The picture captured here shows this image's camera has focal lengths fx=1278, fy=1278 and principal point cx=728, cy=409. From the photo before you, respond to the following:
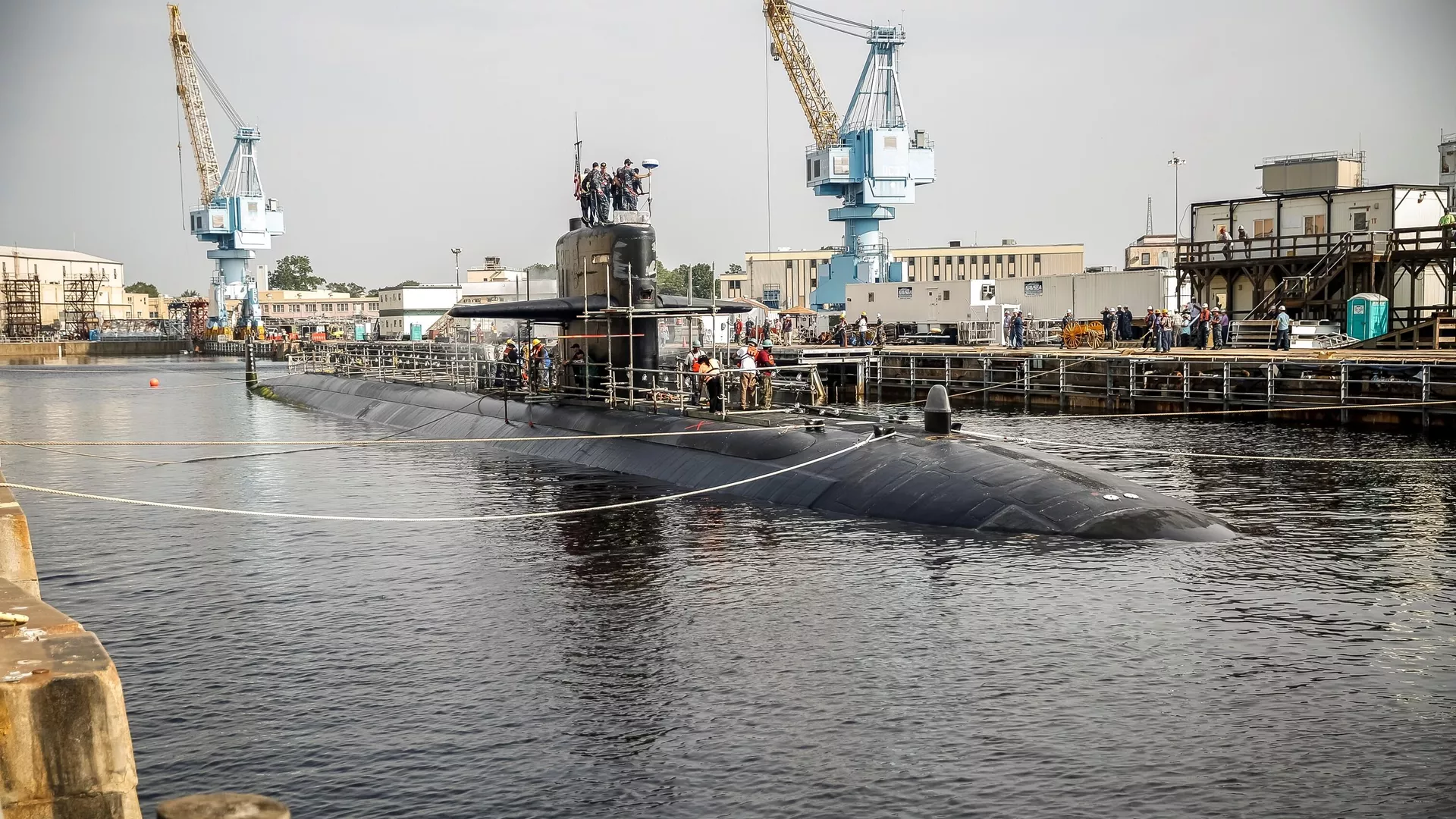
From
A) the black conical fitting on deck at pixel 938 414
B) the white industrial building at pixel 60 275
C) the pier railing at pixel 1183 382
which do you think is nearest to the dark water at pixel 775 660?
the black conical fitting on deck at pixel 938 414

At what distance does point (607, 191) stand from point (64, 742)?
72.0 ft

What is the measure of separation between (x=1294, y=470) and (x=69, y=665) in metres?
24.7

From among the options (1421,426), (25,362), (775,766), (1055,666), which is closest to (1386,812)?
(1055,666)

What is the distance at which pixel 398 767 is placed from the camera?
10.5m

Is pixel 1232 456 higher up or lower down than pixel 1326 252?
lower down

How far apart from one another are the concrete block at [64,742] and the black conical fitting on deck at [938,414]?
1540cm

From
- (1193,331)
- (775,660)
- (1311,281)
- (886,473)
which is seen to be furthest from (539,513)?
(1311,281)

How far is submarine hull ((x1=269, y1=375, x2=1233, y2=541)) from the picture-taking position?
1838cm

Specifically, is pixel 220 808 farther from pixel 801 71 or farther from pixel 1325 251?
pixel 801 71

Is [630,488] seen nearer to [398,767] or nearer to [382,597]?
[382,597]

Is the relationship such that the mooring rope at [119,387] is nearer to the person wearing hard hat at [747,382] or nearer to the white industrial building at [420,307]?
the white industrial building at [420,307]

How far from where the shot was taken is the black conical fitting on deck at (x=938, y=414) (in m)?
21.2

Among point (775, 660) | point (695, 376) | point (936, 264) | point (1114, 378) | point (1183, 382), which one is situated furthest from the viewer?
point (936, 264)

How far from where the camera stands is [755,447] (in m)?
23.4
